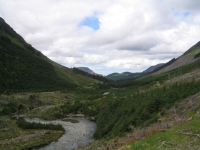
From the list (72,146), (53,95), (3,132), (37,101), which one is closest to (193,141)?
(72,146)

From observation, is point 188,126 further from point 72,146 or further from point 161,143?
point 72,146

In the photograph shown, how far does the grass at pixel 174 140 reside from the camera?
22.6 meters

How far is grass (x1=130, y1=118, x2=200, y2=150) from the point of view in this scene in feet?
74.2

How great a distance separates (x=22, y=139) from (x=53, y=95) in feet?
367

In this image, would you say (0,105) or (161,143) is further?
(0,105)

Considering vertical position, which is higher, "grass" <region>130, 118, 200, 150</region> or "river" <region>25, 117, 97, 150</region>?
"grass" <region>130, 118, 200, 150</region>

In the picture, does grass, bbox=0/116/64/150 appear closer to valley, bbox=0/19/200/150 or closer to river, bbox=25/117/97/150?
valley, bbox=0/19/200/150

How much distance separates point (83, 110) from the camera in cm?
13700

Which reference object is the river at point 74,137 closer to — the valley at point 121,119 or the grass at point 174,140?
the valley at point 121,119

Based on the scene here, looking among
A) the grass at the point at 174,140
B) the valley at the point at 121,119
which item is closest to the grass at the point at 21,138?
the valley at the point at 121,119

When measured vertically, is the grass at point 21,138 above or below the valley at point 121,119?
below

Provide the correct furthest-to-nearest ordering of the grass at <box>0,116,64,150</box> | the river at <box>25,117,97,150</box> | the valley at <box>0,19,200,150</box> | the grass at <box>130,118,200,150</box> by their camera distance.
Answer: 1. the river at <box>25,117,97,150</box>
2. the grass at <box>0,116,64,150</box>
3. the valley at <box>0,19,200,150</box>
4. the grass at <box>130,118,200,150</box>

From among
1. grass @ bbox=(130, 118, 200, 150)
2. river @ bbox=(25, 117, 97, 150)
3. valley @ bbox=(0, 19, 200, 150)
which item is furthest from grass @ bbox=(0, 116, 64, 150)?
grass @ bbox=(130, 118, 200, 150)

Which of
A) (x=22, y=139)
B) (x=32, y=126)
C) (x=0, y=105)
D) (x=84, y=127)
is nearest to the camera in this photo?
(x=22, y=139)
